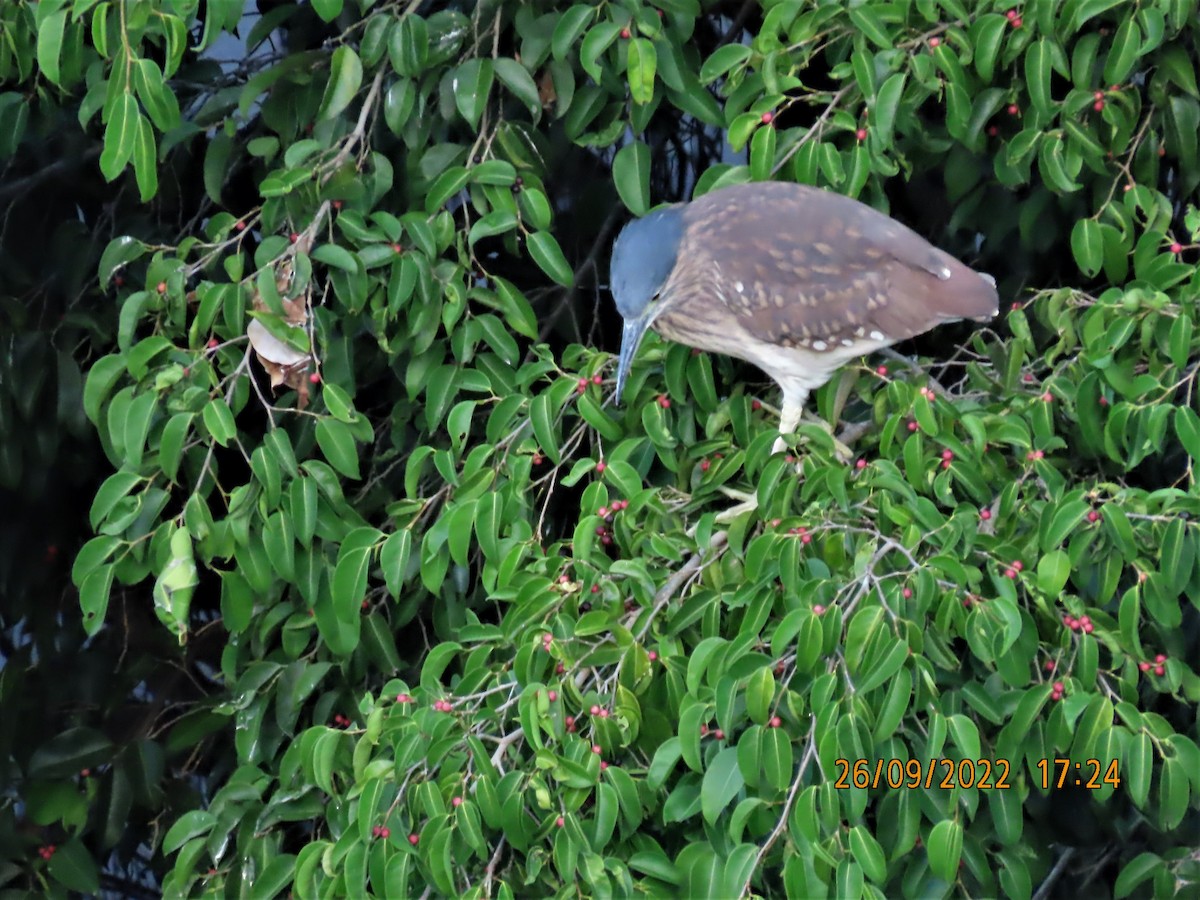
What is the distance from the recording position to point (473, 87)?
8.06 feet

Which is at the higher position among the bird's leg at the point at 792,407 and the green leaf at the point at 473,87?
the green leaf at the point at 473,87

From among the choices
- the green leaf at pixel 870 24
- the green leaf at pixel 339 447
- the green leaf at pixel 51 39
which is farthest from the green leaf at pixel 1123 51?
the green leaf at pixel 51 39

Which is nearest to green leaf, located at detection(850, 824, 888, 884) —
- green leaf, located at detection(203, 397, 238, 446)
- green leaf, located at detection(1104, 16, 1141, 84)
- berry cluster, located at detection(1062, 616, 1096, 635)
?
berry cluster, located at detection(1062, 616, 1096, 635)

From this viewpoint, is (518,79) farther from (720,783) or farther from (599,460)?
(720,783)

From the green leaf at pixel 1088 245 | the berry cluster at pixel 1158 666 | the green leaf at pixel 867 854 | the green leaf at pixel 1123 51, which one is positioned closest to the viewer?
the green leaf at pixel 867 854

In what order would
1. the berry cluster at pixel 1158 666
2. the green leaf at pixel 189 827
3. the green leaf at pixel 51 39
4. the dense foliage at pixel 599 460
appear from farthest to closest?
the green leaf at pixel 189 827, the green leaf at pixel 51 39, the berry cluster at pixel 1158 666, the dense foliage at pixel 599 460

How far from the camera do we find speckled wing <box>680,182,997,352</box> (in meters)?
2.34

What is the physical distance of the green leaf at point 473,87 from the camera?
2.45 m

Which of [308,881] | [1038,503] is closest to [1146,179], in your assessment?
[1038,503]

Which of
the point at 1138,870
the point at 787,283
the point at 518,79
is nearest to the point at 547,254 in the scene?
the point at 518,79

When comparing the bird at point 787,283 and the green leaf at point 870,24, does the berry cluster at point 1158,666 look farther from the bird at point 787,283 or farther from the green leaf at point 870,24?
the green leaf at point 870,24

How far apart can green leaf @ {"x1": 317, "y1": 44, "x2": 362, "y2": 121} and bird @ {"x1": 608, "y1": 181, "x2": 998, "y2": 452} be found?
536 mm

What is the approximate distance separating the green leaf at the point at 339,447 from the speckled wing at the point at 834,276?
0.69m
